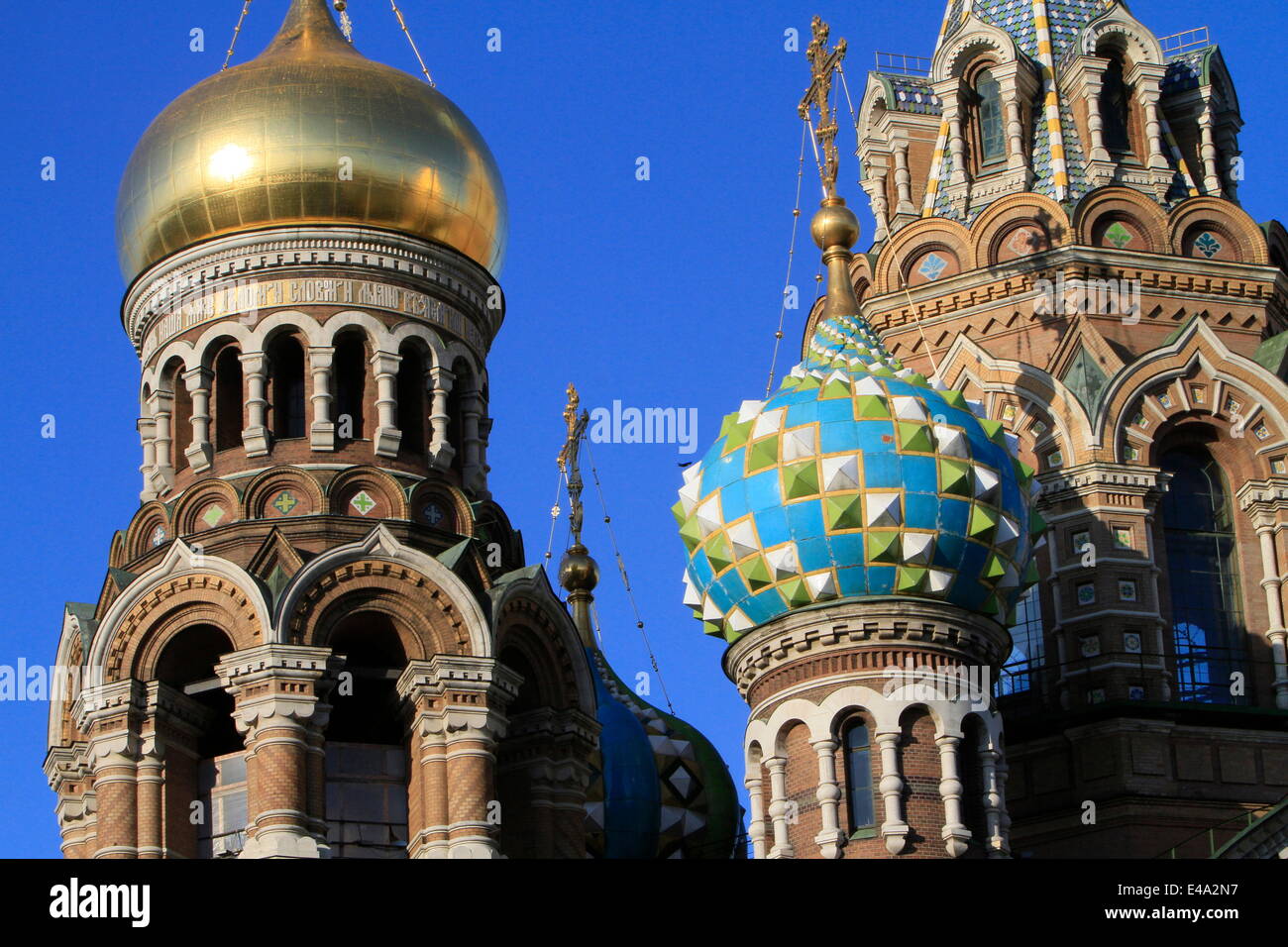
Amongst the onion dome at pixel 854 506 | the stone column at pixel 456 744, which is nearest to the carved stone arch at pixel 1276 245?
the onion dome at pixel 854 506

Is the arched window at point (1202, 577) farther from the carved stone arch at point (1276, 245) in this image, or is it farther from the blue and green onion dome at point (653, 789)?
the blue and green onion dome at point (653, 789)

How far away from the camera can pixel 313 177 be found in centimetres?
2986

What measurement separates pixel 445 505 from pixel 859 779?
4441 mm

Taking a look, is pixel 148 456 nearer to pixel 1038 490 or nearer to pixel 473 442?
pixel 473 442

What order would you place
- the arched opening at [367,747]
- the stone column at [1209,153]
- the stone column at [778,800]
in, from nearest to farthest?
the stone column at [778,800] → the arched opening at [367,747] → the stone column at [1209,153]

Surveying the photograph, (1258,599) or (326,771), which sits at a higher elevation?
(1258,599)

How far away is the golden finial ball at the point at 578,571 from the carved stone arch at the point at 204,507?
7225 millimetres

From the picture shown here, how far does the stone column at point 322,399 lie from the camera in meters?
Result: 29.1

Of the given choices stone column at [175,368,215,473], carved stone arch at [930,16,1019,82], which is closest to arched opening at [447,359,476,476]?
stone column at [175,368,215,473]
